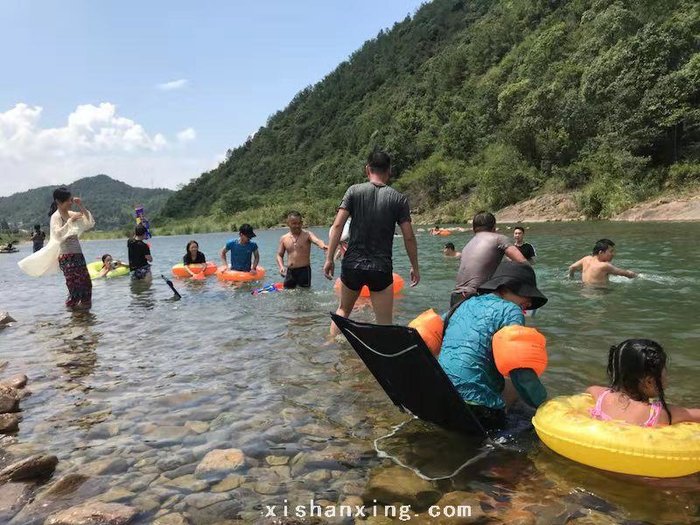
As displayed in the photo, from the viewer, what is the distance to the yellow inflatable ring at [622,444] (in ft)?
10.1

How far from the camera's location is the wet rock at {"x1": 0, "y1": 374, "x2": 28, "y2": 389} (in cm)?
535

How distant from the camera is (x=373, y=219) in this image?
5.56 m

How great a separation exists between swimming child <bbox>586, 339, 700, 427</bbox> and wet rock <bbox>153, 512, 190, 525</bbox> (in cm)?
267

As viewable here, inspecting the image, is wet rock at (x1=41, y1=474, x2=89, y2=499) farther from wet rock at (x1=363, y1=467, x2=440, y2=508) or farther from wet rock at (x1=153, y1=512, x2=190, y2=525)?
wet rock at (x1=363, y1=467, x2=440, y2=508)

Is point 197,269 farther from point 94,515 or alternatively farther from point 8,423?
point 94,515

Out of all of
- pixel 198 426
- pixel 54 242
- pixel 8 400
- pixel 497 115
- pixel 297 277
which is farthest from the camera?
pixel 497 115

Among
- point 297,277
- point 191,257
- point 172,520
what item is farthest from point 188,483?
point 191,257

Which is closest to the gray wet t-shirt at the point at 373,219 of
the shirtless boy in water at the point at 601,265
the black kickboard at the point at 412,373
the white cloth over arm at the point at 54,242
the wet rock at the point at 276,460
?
the black kickboard at the point at 412,373

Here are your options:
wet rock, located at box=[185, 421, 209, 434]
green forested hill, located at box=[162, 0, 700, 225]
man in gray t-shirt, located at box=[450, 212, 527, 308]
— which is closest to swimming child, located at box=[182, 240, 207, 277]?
man in gray t-shirt, located at box=[450, 212, 527, 308]

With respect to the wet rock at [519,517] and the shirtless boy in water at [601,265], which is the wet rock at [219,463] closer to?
the wet rock at [519,517]

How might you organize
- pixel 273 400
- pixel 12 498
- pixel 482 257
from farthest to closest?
pixel 482 257, pixel 273 400, pixel 12 498

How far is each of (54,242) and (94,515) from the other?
6.79m

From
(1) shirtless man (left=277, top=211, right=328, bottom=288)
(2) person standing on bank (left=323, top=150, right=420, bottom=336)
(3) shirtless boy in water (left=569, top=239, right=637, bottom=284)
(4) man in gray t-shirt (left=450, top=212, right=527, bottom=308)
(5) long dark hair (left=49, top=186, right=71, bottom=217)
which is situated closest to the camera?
(2) person standing on bank (left=323, top=150, right=420, bottom=336)

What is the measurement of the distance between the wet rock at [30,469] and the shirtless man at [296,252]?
269 inches
